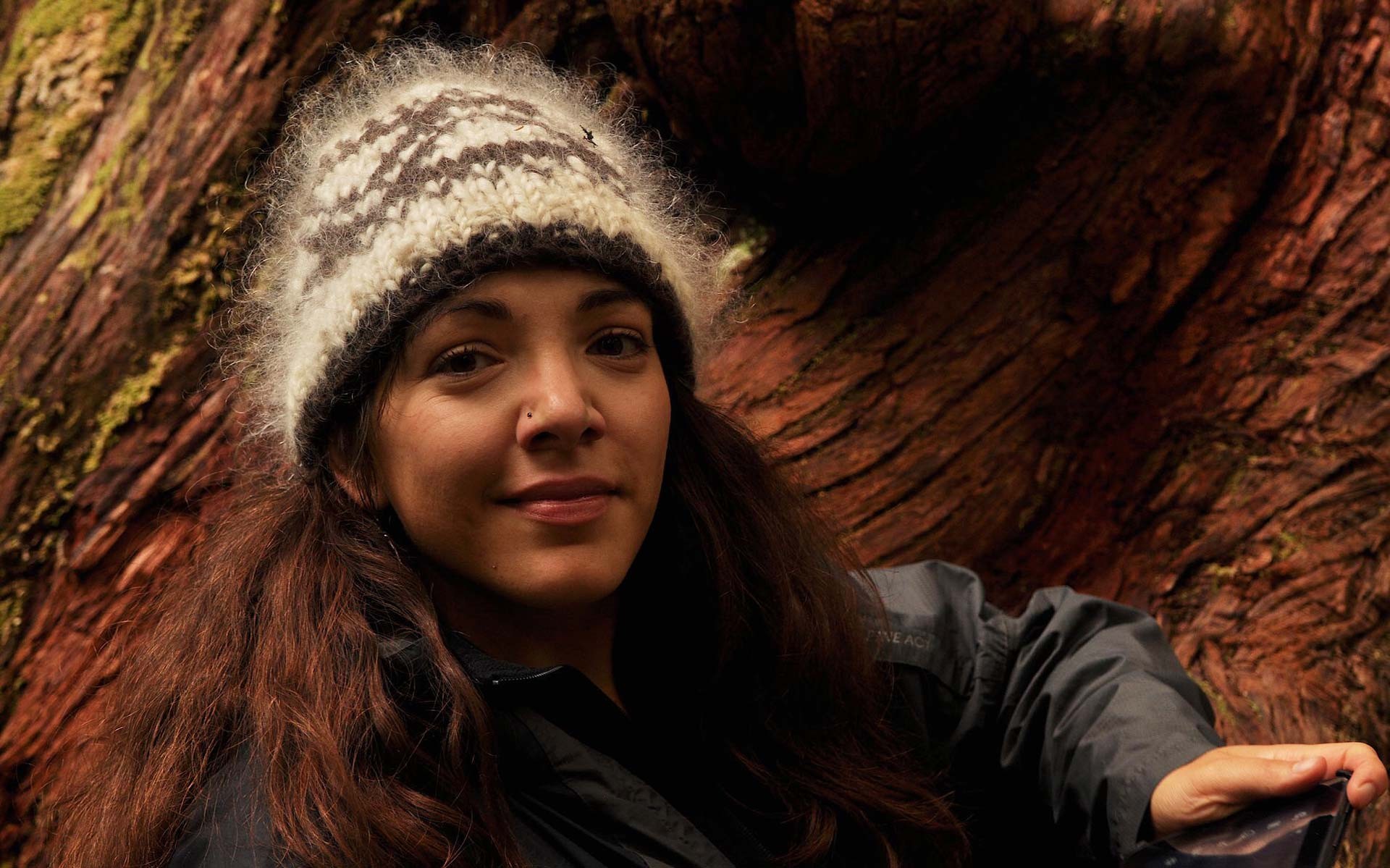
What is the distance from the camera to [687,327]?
6.85 feet

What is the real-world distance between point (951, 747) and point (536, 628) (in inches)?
33.2

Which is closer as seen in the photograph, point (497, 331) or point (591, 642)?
point (497, 331)

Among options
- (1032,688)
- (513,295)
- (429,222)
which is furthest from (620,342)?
(1032,688)

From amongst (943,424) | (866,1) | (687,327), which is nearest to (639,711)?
(687,327)

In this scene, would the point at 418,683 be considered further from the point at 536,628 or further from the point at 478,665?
the point at 536,628

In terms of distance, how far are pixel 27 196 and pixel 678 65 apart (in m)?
1.55

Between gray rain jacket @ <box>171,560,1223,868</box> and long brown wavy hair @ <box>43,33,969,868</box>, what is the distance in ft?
0.18

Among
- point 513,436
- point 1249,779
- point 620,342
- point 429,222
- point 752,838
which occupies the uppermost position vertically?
point 429,222

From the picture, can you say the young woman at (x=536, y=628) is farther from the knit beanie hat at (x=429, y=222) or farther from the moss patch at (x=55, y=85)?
the moss patch at (x=55, y=85)

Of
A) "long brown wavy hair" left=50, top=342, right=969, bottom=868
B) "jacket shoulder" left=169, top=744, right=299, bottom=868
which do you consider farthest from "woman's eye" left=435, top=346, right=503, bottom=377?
"jacket shoulder" left=169, top=744, right=299, bottom=868

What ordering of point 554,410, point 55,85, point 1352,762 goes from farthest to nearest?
1. point 55,85
2. point 554,410
3. point 1352,762

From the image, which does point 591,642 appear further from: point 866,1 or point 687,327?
Result: point 866,1

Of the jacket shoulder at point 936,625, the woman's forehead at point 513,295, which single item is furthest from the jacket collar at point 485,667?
the jacket shoulder at point 936,625

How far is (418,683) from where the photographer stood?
1.80m
